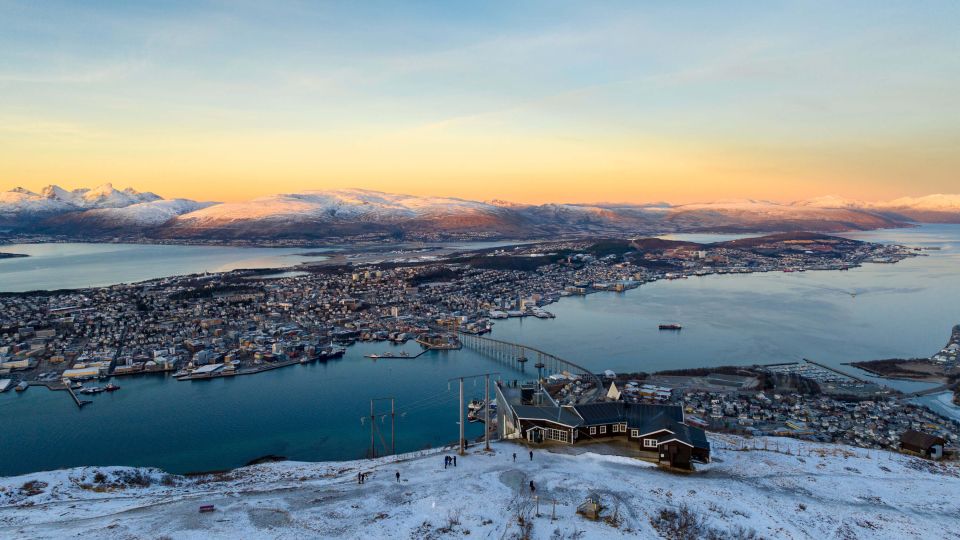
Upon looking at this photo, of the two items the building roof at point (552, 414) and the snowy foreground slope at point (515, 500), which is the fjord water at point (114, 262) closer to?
the snowy foreground slope at point (515, 500)

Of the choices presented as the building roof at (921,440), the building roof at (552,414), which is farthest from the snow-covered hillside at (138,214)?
the building roof at (921,440)

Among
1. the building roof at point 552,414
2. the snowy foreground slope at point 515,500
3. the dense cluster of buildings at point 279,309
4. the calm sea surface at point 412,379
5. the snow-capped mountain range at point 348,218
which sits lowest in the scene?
the calm sea surface at point 412,379

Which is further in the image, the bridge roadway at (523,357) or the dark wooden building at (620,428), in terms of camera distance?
the bridge roadway at (523,357)

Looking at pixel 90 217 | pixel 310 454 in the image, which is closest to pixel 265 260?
pixel 310 454

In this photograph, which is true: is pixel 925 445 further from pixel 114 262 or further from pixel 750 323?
pixel 114 262

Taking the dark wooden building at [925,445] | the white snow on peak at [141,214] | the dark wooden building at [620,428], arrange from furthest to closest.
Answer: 1. the white snow on peak at [141,214]
2. the dark wooden building at [925,445]
3. the dark wooden building at [620,428]

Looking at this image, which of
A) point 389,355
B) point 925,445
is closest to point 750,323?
point 925,445
